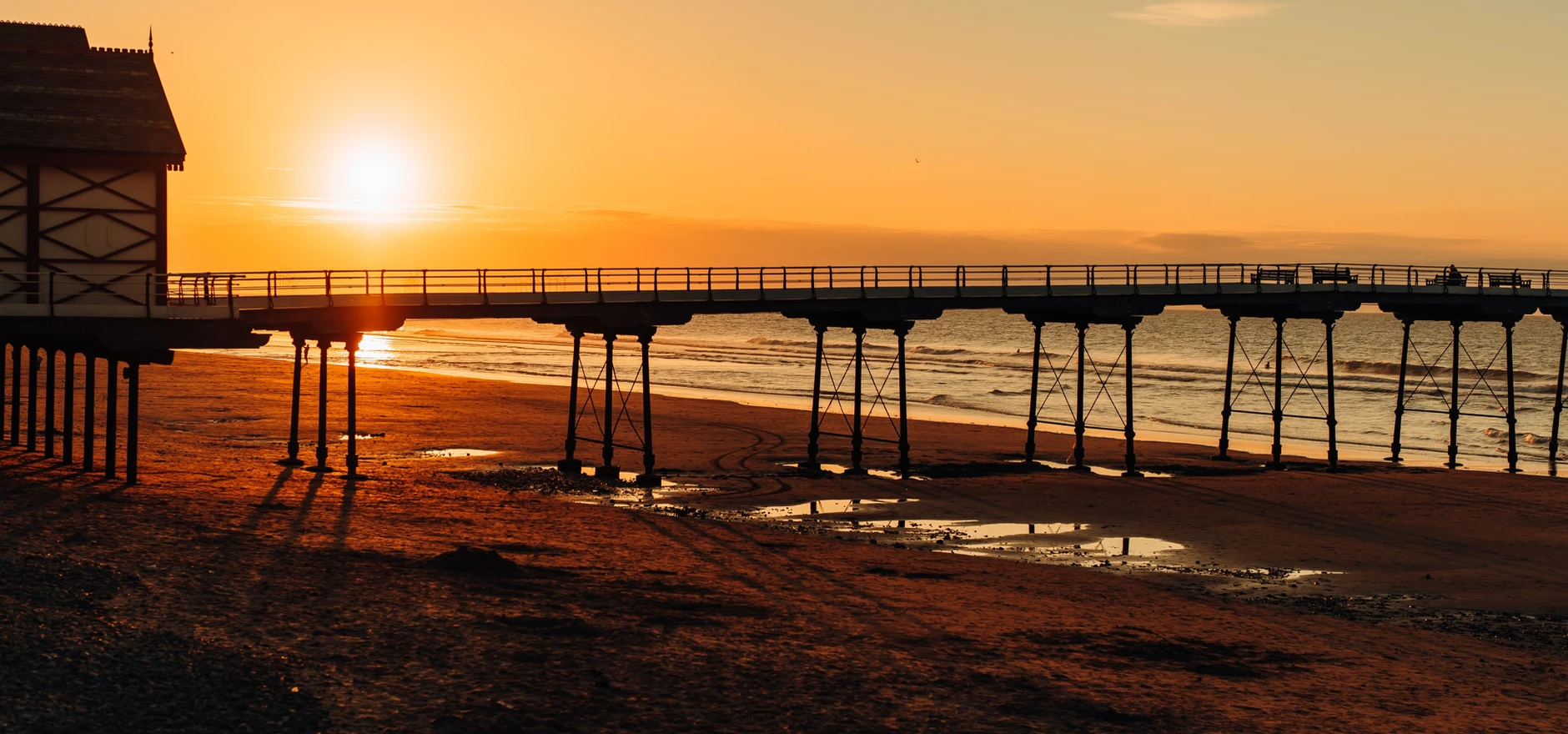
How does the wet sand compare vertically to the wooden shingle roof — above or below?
below

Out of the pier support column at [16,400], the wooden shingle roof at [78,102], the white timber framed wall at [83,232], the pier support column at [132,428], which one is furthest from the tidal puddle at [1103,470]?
the pier support column at [16,400]

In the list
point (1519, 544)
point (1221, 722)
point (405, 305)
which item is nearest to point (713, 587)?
point (1221, 722)

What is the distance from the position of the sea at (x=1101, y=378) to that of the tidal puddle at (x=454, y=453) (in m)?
14.0

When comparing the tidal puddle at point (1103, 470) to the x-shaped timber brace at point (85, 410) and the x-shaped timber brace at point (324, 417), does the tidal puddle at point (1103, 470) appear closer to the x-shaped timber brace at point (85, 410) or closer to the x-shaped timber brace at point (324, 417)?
the x-shaped timber brace at point (324, 417)

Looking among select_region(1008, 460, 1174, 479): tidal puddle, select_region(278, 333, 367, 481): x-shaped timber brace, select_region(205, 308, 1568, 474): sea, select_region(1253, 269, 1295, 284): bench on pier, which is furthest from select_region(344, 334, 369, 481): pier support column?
select_region(1253, 269, 1295, 284): bench on pier

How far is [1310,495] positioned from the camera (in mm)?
32719

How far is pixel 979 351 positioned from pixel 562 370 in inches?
1714

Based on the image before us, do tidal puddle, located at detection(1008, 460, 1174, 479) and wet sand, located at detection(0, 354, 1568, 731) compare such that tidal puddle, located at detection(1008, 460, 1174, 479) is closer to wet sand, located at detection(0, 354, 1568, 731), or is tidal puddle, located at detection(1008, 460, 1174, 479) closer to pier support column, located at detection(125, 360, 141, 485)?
wet sand, located at detection(0, 354, 1568, 731)

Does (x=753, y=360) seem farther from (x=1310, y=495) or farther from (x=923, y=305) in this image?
(x=1310, y=495)

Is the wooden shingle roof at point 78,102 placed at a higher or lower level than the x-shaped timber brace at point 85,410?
higher

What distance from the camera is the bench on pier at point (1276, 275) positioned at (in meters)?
43.8

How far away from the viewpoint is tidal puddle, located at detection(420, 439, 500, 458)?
3716 cm

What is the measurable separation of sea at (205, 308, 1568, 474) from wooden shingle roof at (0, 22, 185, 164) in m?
26.6

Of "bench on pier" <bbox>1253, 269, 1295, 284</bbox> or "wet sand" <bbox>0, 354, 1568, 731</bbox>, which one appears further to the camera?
"bench on pier" <bbox>1253, 269, 1295, 284</bbox>
